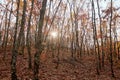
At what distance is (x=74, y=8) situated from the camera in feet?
93.2

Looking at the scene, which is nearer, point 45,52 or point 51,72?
point 51,72

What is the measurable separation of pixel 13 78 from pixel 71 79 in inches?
214

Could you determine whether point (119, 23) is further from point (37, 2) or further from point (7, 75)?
point (7, 75)

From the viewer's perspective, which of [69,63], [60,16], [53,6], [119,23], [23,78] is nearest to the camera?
[23,78]

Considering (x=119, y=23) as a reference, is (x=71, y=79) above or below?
below

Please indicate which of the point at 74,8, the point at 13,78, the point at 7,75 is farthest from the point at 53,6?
the point at 13,78

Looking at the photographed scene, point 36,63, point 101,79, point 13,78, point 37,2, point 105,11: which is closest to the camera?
Answer: point 36,63

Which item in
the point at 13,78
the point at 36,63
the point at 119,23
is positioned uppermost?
the point at 119,23

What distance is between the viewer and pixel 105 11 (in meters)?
25.7

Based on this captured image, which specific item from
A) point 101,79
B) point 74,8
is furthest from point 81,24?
point 101,79

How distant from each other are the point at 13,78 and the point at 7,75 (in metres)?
2.58

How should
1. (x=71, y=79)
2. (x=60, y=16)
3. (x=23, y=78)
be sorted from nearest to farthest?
(x=23, y=78)
(x=71, y=79)
(x=60, y=16)

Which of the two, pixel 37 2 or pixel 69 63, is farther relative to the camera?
pixel 69 63

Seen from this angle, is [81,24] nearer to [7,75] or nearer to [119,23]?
[119,23]
